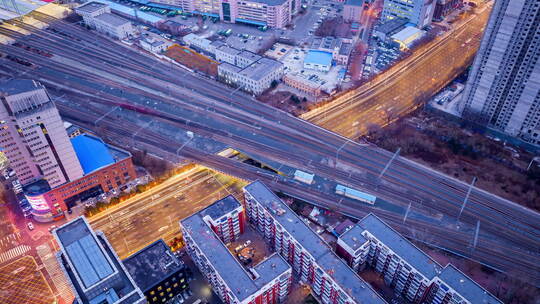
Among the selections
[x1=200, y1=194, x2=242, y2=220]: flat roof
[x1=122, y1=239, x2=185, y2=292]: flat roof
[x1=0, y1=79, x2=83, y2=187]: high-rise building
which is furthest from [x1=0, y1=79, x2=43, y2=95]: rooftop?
[x1=200, y1=194, x2=242, y2=220]: flat roof

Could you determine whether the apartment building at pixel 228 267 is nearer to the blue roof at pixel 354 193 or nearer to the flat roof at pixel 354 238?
the flat roof at pixel 354 238

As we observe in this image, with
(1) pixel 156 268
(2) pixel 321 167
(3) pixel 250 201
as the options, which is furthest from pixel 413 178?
(1) pixel 156 268

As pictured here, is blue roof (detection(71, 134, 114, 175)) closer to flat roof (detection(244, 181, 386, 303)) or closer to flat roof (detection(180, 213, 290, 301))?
flat roof (detection(180, 213, 290, 301))

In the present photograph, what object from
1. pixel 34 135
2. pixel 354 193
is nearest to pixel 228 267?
pixel 354 193

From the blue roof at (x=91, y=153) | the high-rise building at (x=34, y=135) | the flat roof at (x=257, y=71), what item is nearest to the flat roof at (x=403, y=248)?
the blue roof at (x=91, y=153)

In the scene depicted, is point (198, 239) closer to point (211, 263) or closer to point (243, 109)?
point (211, 263)

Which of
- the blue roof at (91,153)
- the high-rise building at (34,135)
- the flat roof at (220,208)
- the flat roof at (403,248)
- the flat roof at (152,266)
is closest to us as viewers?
the flat roof at (403,248)
